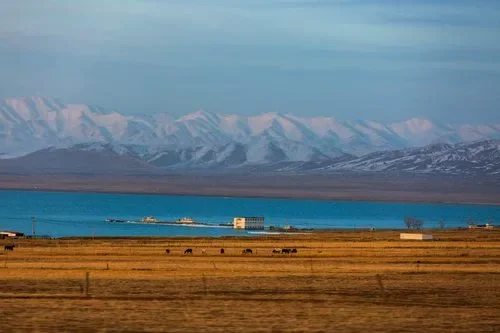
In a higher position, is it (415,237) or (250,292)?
(415,237)

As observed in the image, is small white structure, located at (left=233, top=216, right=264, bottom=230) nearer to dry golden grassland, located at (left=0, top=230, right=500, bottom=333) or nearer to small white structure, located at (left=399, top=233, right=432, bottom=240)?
small white structure, located at (left=399, top=233, right=432, bottom=240)

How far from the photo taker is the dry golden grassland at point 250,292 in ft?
107

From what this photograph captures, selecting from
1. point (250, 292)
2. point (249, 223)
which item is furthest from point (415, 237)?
point (250, 292)

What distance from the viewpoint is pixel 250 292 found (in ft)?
138

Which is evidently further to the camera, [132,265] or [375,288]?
[132,265]

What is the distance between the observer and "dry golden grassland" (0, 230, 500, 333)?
32.5 metres

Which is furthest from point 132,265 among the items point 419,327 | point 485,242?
point 485,242

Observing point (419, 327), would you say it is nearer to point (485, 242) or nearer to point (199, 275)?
point (199, 275)

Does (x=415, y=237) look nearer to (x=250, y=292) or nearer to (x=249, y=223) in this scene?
(x=249, y=223)

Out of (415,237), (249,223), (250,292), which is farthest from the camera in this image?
(249,223)

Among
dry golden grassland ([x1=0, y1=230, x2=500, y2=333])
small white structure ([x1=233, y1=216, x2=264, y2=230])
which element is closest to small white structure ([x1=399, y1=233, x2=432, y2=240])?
dry golden grassland ([x1=0, y1=230, x2=500, y2=333])

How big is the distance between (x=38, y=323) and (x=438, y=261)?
1381 inches

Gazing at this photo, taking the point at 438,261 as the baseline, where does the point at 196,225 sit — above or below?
above

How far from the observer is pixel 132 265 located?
193 feet
